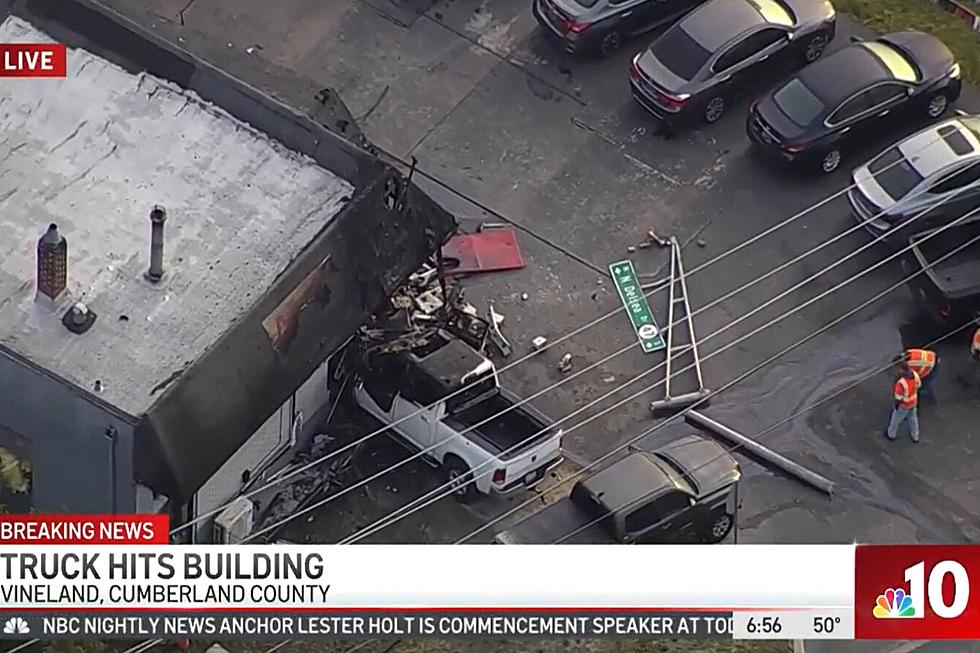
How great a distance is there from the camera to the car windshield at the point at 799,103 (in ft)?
109

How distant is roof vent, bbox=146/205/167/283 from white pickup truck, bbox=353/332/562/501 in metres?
3.47

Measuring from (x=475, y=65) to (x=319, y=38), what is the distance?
2.71m

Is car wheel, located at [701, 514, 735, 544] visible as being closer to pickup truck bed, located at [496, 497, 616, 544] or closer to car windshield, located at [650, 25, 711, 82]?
pickup truck bed, located at [496, 497, 616, 544]

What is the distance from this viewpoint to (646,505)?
Answer: 90.3 ft

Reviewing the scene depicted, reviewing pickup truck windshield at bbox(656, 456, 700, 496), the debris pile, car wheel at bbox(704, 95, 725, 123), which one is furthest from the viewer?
car wheel at bbox(704, 95, 725, 123)

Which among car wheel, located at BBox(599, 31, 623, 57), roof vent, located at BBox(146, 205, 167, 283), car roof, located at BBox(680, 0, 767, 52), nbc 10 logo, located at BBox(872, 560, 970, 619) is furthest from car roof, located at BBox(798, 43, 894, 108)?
roof vent, located at BBox(146, 205, 167, 283)

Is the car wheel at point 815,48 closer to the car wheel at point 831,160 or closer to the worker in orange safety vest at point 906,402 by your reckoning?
the car wheel at point 831,160

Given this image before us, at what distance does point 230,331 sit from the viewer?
88.2 ft

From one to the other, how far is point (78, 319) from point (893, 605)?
425 inches

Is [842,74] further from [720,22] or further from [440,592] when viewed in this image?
[440,592]

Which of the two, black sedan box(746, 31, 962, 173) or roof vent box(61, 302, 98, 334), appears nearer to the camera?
roof vent box(61, 302, 98, 334)

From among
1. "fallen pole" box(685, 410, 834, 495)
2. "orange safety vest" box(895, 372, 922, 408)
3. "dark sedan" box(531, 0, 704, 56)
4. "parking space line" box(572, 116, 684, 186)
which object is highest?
"dark sedan" box(531, 0, 704, 56)

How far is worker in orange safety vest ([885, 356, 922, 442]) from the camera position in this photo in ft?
97.1

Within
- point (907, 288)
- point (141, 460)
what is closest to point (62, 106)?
point (141, 460)
